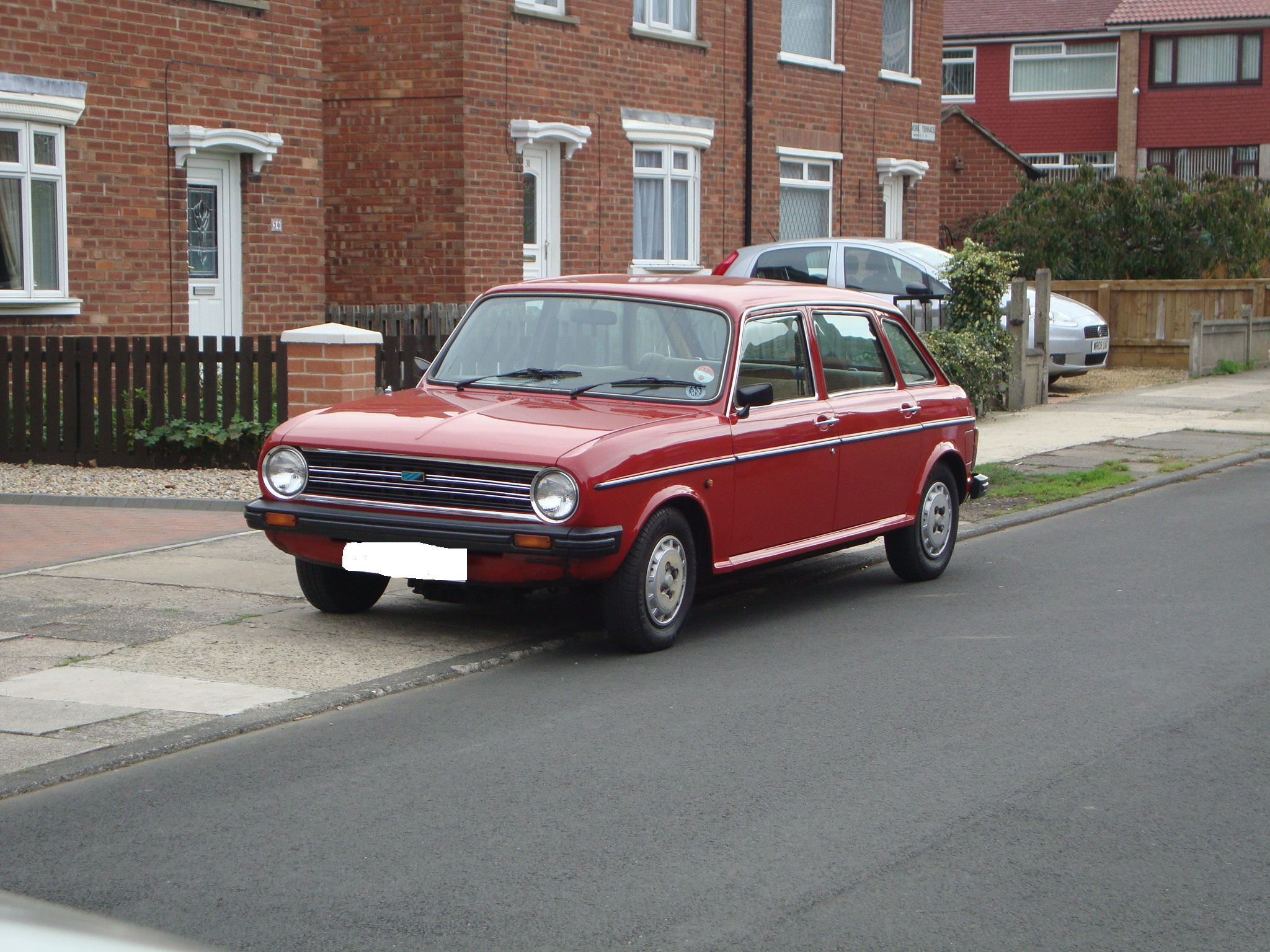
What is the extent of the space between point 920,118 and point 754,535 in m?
20.6

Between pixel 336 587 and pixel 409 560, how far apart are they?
1.00 meters

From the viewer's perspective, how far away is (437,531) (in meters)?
7.03

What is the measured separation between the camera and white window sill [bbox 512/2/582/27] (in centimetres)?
1922

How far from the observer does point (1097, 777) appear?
5477 millimetres

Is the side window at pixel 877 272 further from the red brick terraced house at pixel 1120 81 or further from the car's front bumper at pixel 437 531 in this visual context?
the red brick terraced house at pixel 1120 81

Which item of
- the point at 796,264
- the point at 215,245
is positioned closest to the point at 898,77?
the point at 796,264

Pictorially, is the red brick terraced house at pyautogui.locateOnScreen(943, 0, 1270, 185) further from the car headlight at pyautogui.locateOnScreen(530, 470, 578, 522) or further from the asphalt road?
the car headlight at pyautogui.locateOnScreen(530, 470, 578, 522)

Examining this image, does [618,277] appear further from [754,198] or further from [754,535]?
[754,198]

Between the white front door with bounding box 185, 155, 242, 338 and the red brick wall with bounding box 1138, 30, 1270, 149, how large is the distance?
31.4 meters

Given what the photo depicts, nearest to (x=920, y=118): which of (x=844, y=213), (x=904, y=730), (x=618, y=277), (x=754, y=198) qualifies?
(x=844, y=213)

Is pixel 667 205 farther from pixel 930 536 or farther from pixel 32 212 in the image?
pixel 930 536

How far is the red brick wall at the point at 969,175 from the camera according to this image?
3581 centimetres

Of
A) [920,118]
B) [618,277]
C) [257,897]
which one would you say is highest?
[920,118]

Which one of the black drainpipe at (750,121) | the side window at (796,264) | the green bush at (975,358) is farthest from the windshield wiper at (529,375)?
the black drainpipe at (750,121)
